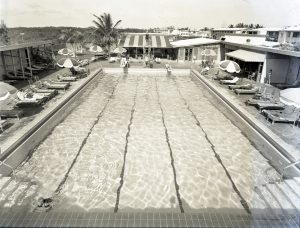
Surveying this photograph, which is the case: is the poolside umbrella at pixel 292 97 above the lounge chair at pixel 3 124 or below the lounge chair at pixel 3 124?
above

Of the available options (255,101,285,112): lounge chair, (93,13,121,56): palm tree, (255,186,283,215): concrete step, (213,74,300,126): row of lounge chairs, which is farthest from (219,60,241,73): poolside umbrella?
(93,13,121,56): palm tree

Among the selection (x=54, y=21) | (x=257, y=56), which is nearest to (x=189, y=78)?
(x=257, y=56)

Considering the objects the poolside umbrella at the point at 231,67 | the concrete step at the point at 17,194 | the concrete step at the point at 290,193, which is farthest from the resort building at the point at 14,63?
the concrete step at the point at 290,193

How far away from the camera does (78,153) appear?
9023mm

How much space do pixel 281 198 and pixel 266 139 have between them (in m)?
3.52

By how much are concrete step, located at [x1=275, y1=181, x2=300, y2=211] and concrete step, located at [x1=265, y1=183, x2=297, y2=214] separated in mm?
63

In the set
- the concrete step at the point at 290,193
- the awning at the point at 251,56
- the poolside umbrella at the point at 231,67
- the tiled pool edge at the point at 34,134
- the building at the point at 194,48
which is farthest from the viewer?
the building at the point at 194,48

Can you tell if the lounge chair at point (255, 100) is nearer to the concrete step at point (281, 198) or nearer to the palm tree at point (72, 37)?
the concrete step at point (281, 198)

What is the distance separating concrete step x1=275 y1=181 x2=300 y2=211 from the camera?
6.21 m

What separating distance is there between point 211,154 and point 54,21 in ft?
174

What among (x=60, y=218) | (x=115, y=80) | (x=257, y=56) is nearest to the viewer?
(x=60, y=218)

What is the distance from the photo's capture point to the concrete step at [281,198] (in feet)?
20.0

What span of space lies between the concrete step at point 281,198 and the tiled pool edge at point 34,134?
7415 millimetres

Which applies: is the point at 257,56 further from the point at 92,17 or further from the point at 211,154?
the point at 92,17
